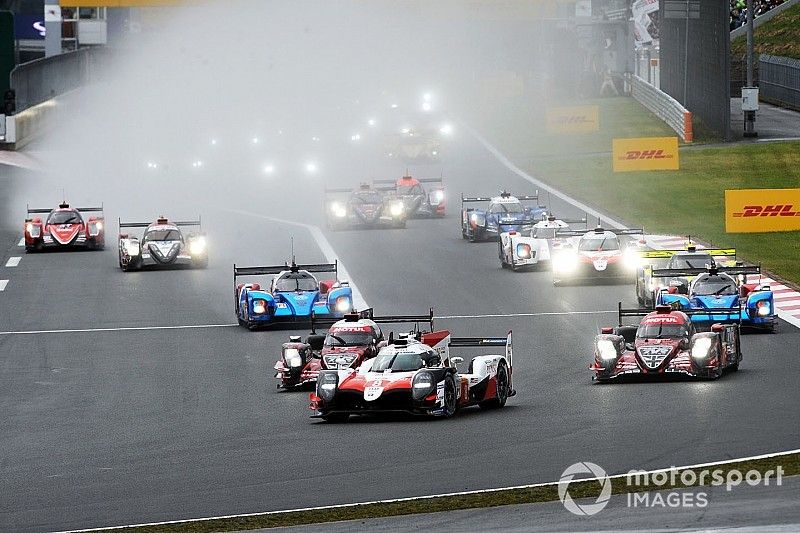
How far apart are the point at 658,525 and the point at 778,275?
30575 millimetres

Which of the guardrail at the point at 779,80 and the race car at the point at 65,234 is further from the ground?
the guardrail at the point at 779,80

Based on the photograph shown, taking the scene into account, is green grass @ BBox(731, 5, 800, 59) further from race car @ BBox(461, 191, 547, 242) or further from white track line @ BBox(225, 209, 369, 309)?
race car @ BBox(461, 191, 547, 242)

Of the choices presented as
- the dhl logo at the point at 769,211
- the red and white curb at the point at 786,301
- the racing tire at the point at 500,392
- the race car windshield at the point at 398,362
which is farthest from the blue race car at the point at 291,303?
the dhl logo at the point at 769,211

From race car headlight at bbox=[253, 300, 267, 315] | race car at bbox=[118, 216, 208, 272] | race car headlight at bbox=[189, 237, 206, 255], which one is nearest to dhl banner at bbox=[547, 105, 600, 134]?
race car headlight at bbox=[189, 237, 206, 255]

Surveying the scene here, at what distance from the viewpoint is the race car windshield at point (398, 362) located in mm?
29547

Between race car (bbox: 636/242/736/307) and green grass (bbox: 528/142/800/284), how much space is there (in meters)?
7.27

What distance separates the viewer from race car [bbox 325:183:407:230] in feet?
219

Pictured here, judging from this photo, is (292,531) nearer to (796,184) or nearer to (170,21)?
(796,184)

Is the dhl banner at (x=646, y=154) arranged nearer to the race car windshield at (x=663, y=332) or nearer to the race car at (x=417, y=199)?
the race car at (x=417, y=199)

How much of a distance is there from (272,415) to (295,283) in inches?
478

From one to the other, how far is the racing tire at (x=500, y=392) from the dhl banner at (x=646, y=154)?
168 ft

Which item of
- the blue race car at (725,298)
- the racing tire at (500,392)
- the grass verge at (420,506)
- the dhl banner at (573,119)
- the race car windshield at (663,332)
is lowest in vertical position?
the grass verge at (420,506)

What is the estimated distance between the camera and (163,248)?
180 ft

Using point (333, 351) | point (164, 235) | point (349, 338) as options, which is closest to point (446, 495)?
point (333, 351)
